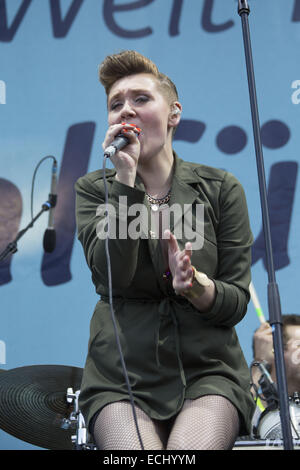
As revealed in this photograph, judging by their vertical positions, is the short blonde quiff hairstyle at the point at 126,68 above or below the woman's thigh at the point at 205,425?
above

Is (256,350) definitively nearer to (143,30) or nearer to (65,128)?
(65,128)

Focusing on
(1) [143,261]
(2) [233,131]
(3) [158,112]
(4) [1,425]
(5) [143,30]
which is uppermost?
(5) [143,30]

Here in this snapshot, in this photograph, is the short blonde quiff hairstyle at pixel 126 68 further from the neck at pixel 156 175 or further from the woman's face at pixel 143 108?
the neck at pixel 156 175

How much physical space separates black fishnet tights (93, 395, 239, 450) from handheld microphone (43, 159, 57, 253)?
1.71 metres

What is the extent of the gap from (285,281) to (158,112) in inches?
60.5

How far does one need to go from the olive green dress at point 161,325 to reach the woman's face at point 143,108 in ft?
0.68

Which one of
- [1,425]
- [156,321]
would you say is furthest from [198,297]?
[1,425]

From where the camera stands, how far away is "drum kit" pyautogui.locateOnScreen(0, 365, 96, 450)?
99.1 inches

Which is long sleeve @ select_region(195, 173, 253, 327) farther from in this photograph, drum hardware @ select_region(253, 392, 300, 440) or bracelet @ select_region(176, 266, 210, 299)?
drum hardware @ select_region(253, 392, 300, 440)

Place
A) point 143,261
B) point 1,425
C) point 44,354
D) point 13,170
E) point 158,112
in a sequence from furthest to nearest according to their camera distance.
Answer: point 13,170 < point 44,354 < point 1,425 < point 158,112 < point 143,261

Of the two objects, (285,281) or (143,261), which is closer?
(143,261)

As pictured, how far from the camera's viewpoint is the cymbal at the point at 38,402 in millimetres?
2521

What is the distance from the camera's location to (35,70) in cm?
340

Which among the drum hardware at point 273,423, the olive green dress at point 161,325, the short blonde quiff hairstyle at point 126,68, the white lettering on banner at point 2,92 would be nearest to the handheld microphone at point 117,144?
the olive green dress at point 161,325
